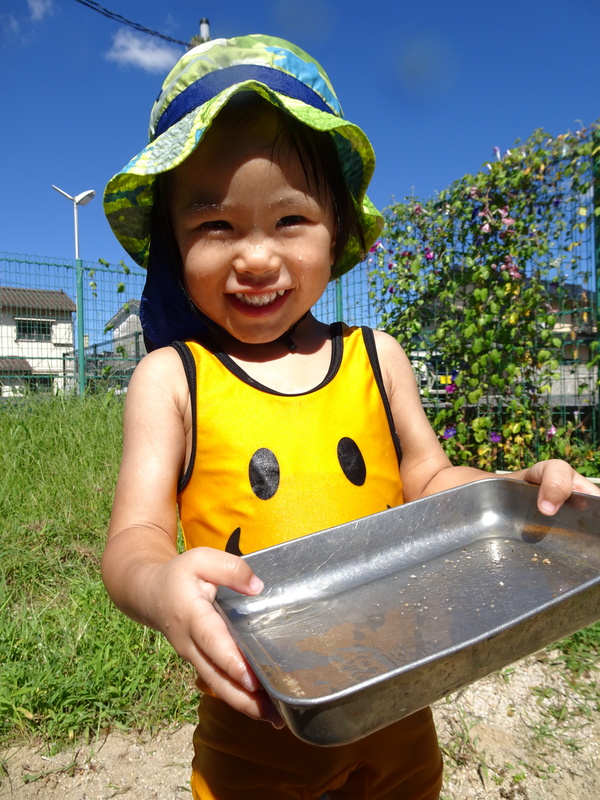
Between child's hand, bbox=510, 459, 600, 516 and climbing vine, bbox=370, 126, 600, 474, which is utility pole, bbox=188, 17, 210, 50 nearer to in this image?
climbing vine, bbox=370, 126, 600, 474

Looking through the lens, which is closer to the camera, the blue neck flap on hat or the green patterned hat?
the green patterned hat

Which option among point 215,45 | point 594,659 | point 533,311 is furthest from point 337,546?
point 533,311

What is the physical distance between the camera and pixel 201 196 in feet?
3.85

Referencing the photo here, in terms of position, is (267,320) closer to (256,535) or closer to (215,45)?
(256,535)

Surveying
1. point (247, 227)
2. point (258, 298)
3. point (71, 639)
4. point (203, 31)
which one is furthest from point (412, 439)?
point (203, 31)

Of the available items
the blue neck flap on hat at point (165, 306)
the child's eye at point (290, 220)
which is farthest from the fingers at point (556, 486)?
the blue neck flap on hat at point (165, 306)

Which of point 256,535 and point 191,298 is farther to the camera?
point 191,298

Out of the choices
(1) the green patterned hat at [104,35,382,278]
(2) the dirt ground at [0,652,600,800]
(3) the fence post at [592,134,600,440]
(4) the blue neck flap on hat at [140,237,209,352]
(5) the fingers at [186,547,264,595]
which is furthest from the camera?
(3) the fence post at [592,134,600,440]

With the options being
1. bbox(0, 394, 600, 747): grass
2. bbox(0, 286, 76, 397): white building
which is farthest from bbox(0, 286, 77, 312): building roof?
bbox(0, 394, 600, 747): grass

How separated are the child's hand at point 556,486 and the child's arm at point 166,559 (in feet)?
1.72

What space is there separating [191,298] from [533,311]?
4046mm

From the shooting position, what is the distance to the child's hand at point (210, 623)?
→ 0.71 meters

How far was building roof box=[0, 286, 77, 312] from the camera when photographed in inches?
346

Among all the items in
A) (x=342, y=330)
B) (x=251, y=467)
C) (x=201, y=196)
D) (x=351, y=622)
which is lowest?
(x=351, y=622)
